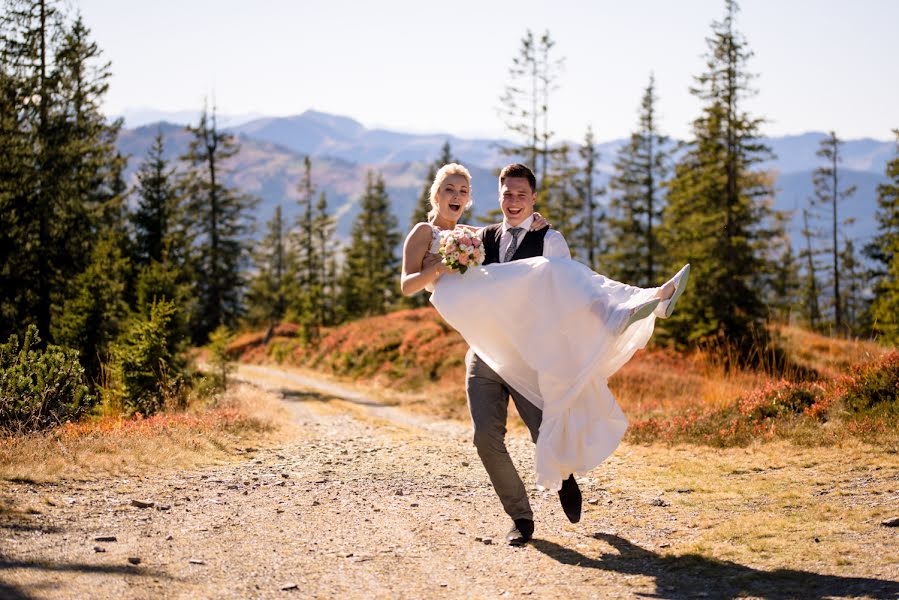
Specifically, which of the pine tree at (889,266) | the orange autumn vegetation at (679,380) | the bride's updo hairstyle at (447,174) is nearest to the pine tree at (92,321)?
the orange autumn vegetation at (679,380)

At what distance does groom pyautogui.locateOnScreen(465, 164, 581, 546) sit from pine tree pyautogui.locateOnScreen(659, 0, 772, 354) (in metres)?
22.8

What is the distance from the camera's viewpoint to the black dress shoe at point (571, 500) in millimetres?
5785

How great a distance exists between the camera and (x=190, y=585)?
4.36 metres

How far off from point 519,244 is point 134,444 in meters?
5.29

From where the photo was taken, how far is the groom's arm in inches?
231

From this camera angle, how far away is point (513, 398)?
5793 millimetres

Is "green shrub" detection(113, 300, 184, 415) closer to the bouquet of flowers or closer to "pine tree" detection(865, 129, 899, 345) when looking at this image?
the bouquet of flowers

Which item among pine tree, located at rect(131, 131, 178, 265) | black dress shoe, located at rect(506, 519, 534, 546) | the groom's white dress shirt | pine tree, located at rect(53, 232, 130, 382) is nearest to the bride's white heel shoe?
the groom's white dress shirt

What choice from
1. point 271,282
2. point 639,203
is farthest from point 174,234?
point 271,282

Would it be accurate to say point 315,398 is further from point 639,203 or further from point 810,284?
point 810,284

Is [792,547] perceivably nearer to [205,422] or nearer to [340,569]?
[340,569]

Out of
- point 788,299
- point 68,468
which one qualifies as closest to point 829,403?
point 68,468

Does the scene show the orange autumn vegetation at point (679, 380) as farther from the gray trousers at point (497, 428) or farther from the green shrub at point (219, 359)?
the gray trousers at point (497, 428)

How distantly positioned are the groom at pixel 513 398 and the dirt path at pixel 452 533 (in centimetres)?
28
